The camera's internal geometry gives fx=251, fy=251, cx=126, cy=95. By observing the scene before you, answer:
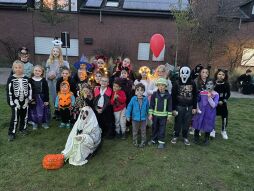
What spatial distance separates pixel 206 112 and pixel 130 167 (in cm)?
222

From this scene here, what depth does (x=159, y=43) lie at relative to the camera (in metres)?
8.27

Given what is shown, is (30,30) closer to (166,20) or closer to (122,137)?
(166,20)

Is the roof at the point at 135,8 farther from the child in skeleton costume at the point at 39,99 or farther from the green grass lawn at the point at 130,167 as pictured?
the green grass lawn at the point at 130,167

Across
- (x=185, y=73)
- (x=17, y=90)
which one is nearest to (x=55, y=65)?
(x=17, y=90)

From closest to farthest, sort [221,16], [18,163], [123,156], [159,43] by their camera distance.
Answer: [18,163] < [123,156] < [159,43] < [221,16]

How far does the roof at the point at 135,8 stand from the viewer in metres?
18.0

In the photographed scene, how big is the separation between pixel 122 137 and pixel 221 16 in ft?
44.7

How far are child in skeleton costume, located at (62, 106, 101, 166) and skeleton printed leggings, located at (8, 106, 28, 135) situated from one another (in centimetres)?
161

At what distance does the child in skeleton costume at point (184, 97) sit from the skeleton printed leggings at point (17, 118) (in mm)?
3485

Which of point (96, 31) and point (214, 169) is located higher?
point (96, 31)

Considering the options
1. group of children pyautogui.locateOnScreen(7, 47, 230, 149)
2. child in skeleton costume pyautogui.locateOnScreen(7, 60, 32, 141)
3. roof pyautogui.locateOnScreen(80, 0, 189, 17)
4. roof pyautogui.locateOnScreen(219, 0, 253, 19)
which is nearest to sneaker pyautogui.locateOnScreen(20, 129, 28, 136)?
group of children pyautogui.locateOnScreen(7, 47, 230, 149)

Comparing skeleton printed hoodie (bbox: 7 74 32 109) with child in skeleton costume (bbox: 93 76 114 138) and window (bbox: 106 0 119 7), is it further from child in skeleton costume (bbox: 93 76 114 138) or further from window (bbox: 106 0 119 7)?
window (bbox: 106 0 119 7)

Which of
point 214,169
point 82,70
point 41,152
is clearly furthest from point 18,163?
point 214,169

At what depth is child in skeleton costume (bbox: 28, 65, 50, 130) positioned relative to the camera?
604 centimetres
